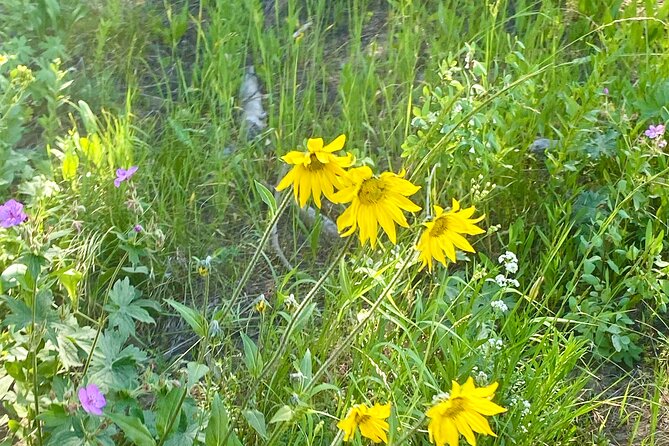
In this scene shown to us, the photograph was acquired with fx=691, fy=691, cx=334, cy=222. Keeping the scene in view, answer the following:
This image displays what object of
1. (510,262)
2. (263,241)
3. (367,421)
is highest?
(263,241)

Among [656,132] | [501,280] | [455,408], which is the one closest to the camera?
[455,408]

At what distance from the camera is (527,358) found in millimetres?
1833

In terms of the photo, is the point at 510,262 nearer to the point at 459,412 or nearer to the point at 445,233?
the point at 445,233

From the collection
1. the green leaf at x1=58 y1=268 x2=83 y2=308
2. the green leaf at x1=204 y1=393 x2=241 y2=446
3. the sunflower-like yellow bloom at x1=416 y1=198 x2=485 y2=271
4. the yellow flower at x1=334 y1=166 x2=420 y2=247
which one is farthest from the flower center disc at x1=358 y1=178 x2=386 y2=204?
the green leaf at x1=58 y1=268 x2=83 y2=308

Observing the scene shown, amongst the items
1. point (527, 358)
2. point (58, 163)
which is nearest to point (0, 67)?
point (58, 163)

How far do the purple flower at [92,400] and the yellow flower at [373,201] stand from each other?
62cm

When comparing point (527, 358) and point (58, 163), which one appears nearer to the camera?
point (527, 358)

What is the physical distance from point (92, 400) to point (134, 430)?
15 cm

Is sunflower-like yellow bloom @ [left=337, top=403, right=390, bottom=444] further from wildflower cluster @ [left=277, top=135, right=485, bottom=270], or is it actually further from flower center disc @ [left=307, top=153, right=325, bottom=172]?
flower center disc @ [left=307, top=153, right=325, bottom=172]

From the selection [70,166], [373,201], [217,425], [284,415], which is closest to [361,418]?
[284,415]

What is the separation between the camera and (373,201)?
1.19 m

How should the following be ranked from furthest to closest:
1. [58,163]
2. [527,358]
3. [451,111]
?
[58,163], [451,111], [527,358]

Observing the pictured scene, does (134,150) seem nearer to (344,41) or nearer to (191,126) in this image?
(191,126)

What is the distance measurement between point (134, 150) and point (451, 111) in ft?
3.39
